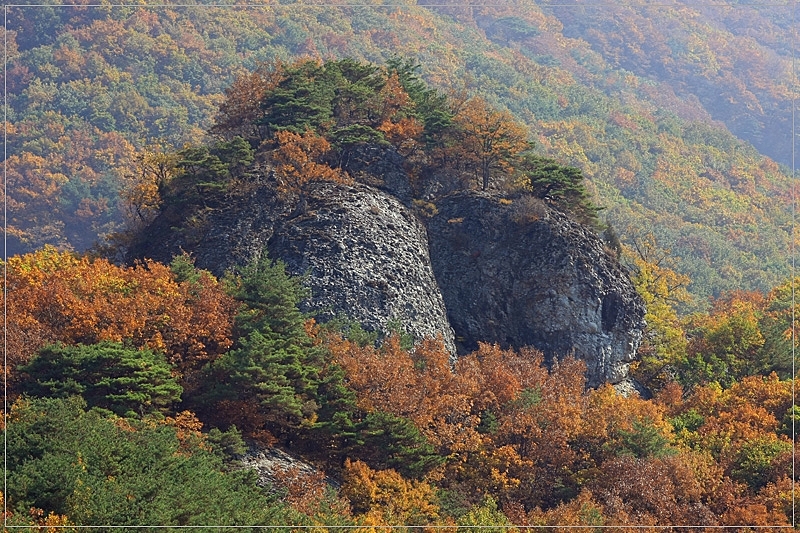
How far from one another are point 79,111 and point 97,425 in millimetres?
104355

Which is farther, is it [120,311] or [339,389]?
[120,311]

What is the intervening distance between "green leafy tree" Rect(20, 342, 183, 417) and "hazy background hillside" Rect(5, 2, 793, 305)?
72.9 metres

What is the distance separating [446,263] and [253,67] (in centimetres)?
10323

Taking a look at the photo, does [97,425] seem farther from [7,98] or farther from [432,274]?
[7,98]

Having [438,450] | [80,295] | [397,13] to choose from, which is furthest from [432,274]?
[397,13]

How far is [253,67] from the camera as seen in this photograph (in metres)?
150

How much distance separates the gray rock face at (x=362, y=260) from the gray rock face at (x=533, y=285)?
1963 millimetres

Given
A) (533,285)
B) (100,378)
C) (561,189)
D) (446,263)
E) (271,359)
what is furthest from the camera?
(561,189)

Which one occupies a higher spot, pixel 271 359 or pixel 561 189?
pixel 561 189

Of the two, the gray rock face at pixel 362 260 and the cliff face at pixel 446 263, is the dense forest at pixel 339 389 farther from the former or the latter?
the gray rock face at pixel 362 260

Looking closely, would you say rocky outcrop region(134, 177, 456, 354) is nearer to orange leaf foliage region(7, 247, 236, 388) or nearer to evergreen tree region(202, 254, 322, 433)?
evergreen tree region(202, 254, 322, 433)

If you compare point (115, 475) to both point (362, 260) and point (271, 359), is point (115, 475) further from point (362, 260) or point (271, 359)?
point (362, 260)

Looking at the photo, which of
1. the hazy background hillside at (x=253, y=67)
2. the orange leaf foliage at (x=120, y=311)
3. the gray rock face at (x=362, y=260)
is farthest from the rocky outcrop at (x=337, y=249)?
the hazy background hillside at (x=253, y=67)

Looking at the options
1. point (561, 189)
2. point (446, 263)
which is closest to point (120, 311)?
point (446, 263)
